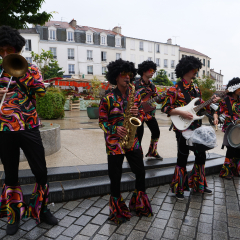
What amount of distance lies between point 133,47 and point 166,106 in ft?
143

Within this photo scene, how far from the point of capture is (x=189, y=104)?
3512 millimetres

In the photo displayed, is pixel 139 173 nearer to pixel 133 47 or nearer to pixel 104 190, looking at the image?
pixel 104 190

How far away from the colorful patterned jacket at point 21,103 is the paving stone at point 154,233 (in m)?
1.84

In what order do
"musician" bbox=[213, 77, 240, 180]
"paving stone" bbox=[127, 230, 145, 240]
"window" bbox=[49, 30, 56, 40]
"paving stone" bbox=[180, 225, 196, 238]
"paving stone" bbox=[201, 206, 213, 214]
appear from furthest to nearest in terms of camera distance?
"window" bbox=[49, 30, 56, 40] → "musician" bbox=[213, 77, 240, 180] → "paving stone" bbox=[201, 206, 213, 214] → "paving stone" bbox=[180, 225, 196, 238] → "paving stone" bbox=[127, 230, 145, 240]

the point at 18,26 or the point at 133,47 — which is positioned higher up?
the point at 133,47

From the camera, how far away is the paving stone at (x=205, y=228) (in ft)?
9.11

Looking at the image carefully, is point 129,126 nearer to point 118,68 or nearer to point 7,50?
point 118,68

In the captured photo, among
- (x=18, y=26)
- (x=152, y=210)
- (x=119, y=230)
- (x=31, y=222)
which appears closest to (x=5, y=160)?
(x=31, y=222)

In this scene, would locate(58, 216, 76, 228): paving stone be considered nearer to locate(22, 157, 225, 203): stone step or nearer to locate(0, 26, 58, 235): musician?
locate(0, 26, 58, 235): musician

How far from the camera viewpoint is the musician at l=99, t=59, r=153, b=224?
2.83 meters

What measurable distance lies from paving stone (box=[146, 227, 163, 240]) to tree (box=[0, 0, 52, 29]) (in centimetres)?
584

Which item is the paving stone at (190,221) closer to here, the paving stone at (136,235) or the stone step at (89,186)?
the paving stone at (136,235)

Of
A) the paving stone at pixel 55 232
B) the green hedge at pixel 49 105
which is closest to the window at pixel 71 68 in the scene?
the green hedge at pixel 49 105

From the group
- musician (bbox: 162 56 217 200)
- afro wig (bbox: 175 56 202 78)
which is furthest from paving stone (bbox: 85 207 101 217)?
afro wig (bbox: 175 56 202 78)
